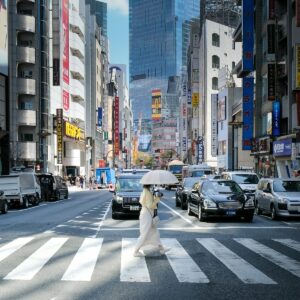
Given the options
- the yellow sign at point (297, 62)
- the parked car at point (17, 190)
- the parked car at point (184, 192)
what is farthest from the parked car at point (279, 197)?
the parked car at point (17, 190)

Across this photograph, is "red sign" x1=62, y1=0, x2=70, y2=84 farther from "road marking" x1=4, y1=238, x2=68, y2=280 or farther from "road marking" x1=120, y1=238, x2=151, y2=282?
"road marking" x1=120, y1=238, x2=151, y2=282

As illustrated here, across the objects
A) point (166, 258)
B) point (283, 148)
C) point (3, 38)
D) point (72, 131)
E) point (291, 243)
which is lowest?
point (291, 243)

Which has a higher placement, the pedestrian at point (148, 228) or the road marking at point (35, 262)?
the pedestrian at point (148, 228)

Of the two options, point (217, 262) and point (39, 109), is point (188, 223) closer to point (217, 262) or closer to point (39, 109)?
point (217, 262)

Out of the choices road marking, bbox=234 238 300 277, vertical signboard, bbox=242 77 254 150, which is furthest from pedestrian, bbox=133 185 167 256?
vertical signboard, bbox=242 77 254 150

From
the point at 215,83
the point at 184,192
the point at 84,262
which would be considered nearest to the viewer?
the point at 84,262

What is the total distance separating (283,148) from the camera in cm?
4059

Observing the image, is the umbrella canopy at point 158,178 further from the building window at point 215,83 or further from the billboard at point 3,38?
the building window at point 215,83

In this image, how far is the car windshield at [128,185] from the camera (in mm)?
22438

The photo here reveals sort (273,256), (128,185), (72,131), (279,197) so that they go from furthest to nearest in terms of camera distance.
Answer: (72,131), (128,185), (279,197), (273,256)

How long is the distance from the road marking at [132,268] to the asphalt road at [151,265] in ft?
0.05

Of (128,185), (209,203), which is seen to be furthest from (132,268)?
(128,185)

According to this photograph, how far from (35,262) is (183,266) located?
273 cm

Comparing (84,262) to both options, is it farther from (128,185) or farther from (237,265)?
(128,185)
